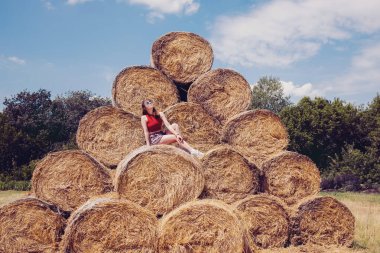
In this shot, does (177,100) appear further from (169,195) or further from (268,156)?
(169,195)

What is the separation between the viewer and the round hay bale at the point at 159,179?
6.01m

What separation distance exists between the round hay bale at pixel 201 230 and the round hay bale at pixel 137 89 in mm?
3068

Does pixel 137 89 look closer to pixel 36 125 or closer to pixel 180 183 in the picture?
pixel 180 183

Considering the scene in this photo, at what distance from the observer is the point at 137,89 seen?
828 centimetres

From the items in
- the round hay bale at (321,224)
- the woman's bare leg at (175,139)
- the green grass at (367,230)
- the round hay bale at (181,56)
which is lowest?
the green grass at (367,230)

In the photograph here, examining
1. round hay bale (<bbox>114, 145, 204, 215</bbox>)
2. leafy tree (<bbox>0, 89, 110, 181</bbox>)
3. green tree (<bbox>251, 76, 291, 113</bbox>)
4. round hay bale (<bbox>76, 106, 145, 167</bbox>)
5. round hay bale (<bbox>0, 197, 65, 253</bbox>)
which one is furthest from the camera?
green tree (<bbox>251, 76, 291, 113</bbox>)

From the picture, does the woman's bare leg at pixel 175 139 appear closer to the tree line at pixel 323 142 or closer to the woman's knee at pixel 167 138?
Result: the woman's knee at pixel 167 138

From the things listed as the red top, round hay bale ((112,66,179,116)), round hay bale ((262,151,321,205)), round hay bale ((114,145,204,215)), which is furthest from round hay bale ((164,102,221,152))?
round hay bale ((114,145,204,215))

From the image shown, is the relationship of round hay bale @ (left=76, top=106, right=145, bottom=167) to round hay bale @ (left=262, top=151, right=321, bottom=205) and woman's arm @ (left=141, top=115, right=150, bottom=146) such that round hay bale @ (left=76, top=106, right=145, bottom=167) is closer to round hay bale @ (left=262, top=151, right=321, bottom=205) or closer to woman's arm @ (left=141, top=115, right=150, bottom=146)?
woman's arm @ (left=141, top=115, right=150, bottom=146)

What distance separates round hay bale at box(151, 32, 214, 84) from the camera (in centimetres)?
869

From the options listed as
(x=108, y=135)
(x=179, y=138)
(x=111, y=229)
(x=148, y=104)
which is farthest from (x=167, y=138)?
(x=111, y=229)

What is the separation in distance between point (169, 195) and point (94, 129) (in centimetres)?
230

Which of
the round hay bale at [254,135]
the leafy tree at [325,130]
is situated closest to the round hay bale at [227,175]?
the round hay bale at [254,135]

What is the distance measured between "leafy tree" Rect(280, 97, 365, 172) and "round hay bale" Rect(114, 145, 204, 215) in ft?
66.4
